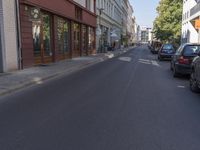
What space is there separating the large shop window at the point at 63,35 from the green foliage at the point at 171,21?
32.7 metres

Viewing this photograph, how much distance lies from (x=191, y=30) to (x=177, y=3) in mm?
15498

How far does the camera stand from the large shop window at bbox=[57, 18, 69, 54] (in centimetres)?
2320

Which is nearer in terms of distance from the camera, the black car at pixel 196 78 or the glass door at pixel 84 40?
the black car at pixel 196 78

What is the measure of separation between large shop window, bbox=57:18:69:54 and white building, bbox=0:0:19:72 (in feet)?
25.1

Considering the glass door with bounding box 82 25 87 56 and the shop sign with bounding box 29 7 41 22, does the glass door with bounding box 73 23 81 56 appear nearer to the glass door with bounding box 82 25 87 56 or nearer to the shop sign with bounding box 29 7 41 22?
the glass door with bounding box 82 25 87 56

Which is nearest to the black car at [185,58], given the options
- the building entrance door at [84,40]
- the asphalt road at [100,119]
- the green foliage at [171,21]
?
the asphalt road at [100,119]

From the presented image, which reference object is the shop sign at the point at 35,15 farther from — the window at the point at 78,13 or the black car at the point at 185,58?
the window at the point at 78,13

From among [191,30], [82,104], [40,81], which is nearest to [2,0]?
[40,81]

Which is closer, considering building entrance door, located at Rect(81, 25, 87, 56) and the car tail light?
the car tail light

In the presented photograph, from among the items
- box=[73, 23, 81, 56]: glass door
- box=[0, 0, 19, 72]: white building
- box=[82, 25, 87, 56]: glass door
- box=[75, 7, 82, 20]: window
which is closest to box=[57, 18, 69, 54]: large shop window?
box=[73, 23, 81, 56]: glass door

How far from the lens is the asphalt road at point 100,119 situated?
511cm

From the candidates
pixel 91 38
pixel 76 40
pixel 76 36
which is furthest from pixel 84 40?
pixel 91 38

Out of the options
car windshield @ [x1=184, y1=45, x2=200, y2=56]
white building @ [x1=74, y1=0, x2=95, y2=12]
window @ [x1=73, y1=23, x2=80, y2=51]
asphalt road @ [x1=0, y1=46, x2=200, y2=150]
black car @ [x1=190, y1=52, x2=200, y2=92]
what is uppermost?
white building @ [x1=74, y1=0, x2=95, y2=12]

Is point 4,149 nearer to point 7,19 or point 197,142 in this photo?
point 197,142
